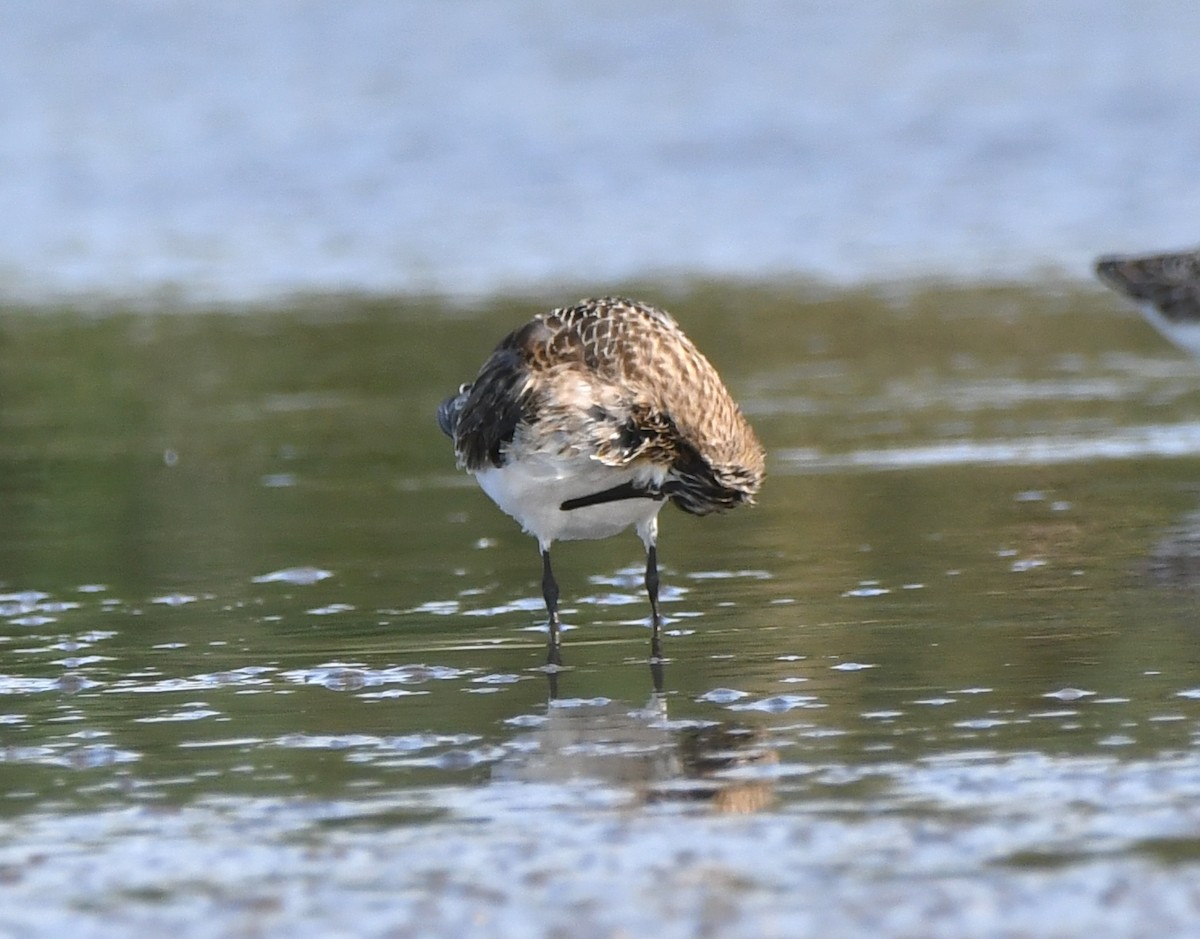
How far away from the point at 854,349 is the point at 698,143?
30.1ft

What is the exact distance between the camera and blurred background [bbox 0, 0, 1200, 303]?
18.3 m

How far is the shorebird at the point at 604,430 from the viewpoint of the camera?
7352 mm

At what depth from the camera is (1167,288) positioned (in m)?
11.1

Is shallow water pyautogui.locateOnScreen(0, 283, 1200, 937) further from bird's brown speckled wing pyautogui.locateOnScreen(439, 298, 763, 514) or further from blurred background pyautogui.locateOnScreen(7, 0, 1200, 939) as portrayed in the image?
bird's brown speckled wing pyautogui.locateOnScreen(439, 298, 763, 514)

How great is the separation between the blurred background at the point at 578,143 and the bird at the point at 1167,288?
496 centimetres

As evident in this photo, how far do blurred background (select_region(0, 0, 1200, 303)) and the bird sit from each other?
16.3 ft

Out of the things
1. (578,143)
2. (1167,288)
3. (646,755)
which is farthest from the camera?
(578,143)

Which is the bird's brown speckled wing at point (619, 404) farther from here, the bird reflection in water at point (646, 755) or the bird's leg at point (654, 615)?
the bird reflection in water at point (646, 755)

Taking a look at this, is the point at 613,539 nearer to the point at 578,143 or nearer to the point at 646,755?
the point at 646,755

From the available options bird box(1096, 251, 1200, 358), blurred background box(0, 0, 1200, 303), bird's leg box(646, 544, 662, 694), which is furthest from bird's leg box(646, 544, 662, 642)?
blurred background box(0, 0, 1200, 303)

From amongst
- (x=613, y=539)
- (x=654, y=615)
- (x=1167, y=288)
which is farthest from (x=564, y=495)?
(x=1167, y=288)

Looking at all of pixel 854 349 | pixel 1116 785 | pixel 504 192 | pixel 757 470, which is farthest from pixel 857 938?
pixel 504 192

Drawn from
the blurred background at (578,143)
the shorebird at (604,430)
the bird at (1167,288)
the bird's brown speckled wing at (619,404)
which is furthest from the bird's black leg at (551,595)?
the blurred background at (578,143)

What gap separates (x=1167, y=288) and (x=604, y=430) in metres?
4.76
